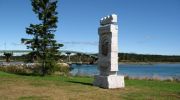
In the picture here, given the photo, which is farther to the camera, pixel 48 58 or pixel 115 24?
pixel 48 58

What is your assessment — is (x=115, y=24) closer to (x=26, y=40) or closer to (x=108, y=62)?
(x=108, y=62)

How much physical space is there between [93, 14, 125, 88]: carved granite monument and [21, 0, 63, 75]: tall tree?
31.2 ft

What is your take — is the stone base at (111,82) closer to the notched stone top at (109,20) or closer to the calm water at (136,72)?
the notched stone top at (109,20)

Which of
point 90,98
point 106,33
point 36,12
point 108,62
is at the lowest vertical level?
point 90,98

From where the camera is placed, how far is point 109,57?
64.6 feet

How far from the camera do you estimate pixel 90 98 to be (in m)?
14.7

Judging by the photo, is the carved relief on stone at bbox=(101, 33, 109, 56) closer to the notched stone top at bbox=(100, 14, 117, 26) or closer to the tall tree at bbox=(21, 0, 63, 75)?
the notched stone top at bbox=(100, 14, 117, 26)

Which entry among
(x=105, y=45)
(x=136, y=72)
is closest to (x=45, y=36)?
(x=105, y=45)

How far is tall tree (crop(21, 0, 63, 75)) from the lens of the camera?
29312 mm

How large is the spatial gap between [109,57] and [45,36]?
35.9 ft

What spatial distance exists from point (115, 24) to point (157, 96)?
567cm

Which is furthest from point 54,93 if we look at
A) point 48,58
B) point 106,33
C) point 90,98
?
point 48,58

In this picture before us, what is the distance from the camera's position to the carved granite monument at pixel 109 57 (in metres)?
19.0

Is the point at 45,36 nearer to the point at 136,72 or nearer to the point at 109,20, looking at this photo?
the point at 109,20
